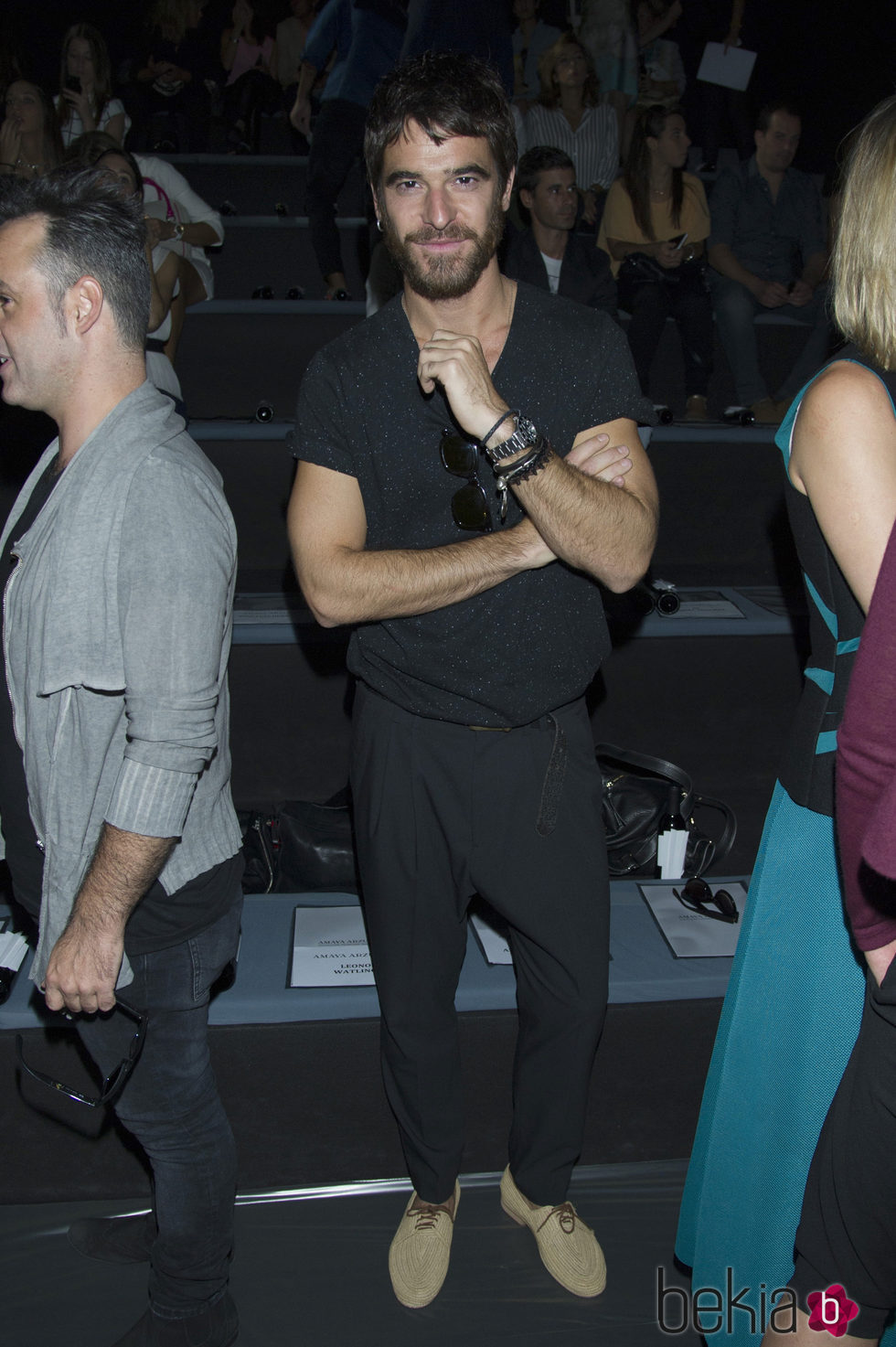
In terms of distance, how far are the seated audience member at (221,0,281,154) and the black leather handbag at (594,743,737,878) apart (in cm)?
465

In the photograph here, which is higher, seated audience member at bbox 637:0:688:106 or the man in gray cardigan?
seated audience member at bbox 637:0:688:106

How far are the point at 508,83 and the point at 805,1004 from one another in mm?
2444

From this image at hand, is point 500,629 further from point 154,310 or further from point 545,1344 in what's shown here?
point 154,310

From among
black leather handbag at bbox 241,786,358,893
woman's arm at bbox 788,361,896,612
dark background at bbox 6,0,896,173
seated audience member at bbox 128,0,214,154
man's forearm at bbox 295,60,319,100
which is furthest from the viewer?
dark background at bbox 6,0,896,173

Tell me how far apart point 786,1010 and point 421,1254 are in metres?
0.76

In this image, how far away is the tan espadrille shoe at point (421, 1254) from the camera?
4.97 ft

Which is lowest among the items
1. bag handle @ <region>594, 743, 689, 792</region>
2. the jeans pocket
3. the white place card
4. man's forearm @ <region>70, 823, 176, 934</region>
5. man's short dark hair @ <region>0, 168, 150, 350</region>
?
the white place card

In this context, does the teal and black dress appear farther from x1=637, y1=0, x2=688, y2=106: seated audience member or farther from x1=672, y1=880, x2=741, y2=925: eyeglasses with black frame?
x1=637, y1=0, x2=688, y2=106: seated audience member

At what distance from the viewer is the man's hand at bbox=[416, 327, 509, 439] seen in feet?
4.03

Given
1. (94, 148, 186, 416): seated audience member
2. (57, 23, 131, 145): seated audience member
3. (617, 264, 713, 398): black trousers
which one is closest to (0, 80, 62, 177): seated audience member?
(57, 23, 131, 145): seated audience member

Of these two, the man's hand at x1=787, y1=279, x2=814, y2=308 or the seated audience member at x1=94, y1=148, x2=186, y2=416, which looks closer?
the seated audience member at x1=94, y1=148, x2=186, y2=416

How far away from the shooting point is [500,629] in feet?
4.40

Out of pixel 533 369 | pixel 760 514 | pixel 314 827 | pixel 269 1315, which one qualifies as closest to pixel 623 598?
pixel 760 514

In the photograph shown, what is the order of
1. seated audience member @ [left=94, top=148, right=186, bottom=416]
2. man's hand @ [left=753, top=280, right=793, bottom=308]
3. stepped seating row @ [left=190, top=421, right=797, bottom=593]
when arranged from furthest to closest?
1. man's hand @ [left=753, top=280, right=793, bottom=308]
2. stepped seating row @ [left=190, top=421, right=797, bottom=593]
3. seated audience member @ [left=94, top=148, right=186, bottom=416]
